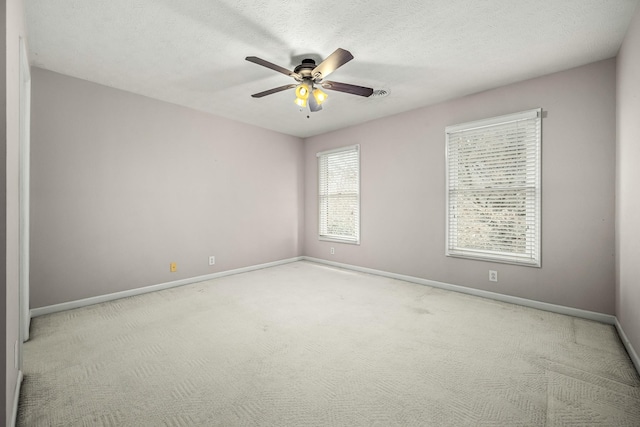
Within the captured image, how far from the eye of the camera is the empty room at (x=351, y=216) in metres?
1.81

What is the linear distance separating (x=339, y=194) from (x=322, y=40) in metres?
3.17

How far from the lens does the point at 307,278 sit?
4.62m

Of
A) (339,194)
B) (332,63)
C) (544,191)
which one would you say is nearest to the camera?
(332,63)

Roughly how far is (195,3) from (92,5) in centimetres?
76

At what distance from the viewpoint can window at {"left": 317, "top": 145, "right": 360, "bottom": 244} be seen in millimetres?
5227

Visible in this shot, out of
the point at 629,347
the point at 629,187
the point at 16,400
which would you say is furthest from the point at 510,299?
Result: the point at 16,400

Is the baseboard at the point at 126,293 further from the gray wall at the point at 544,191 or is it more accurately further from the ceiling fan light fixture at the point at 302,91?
the ceiling fan light fixture at the point at 302,91

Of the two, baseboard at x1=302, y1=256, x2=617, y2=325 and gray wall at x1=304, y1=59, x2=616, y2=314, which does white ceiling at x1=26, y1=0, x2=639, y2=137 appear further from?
baseboard at x1=302, y1=256, x2=617, y2=325

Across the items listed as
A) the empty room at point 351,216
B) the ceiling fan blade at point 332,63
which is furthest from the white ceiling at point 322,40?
the ceiling fan blade at point 332,63

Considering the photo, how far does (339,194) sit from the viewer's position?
5.48 m

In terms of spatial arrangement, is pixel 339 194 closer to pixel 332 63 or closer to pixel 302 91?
pixel 302 91

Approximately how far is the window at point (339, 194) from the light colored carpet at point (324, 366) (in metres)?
2.03

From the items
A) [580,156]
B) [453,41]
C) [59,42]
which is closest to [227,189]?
[59,42]

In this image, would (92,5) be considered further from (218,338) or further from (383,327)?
(383,327)
